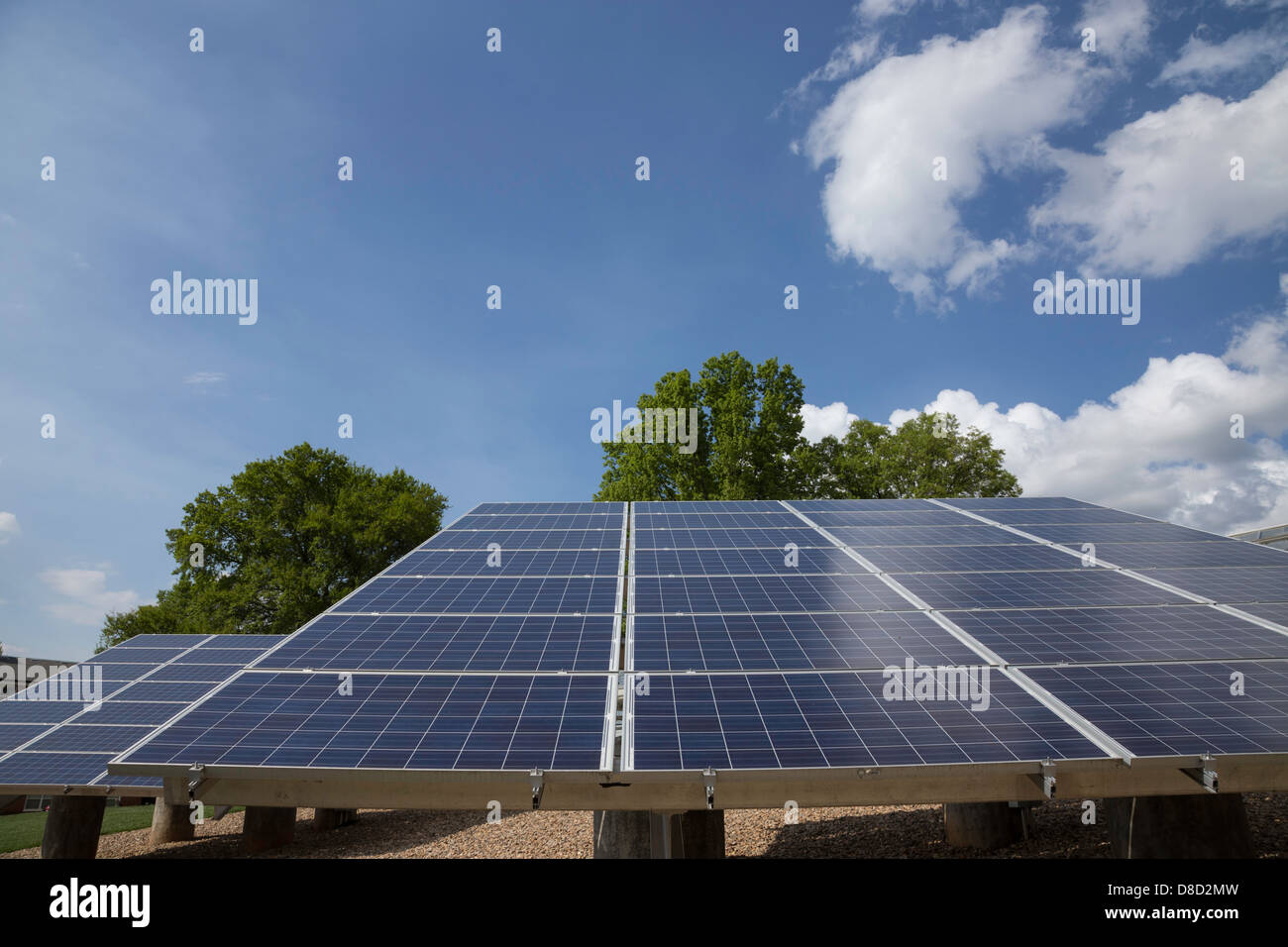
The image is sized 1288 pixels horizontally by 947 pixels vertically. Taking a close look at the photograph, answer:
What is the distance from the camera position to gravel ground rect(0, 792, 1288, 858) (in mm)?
14859

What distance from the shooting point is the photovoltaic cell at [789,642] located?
888cm

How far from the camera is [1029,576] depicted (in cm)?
1234

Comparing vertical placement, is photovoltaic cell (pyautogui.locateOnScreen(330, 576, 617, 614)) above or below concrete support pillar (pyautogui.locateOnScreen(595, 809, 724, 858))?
above

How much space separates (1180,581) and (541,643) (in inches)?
449

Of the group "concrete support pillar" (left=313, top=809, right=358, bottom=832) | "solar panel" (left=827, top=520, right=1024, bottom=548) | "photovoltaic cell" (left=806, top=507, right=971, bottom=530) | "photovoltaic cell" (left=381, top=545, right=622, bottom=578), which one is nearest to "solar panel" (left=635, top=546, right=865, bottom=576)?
"photovoltaic cell" (left=381, top=545, right=622, bottom=578)

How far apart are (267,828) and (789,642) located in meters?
19.2

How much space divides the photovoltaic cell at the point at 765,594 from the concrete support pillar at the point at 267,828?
1571 cm

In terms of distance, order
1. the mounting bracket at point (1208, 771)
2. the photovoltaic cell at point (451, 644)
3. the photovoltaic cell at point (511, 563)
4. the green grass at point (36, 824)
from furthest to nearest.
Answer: the green grass at point (36, 824)
the photovoltaic cell at point (511, 563)
the photovoltaic cell at point (451, 644)
the mounting bracket at point (1208, 771)

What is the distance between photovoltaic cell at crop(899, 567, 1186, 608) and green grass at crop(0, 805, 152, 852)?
2818cm

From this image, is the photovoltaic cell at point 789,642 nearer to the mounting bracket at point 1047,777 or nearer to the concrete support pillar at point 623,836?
the mounting bracket at point 1047,777

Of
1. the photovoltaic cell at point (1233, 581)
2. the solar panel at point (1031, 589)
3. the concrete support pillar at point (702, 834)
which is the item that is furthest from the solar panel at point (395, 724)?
the photovoltaic cell at point (1233, 581)

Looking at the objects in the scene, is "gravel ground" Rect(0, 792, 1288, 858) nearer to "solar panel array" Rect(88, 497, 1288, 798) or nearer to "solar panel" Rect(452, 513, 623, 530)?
"solar panel array" Rect(88, 497, 1288, 798)
